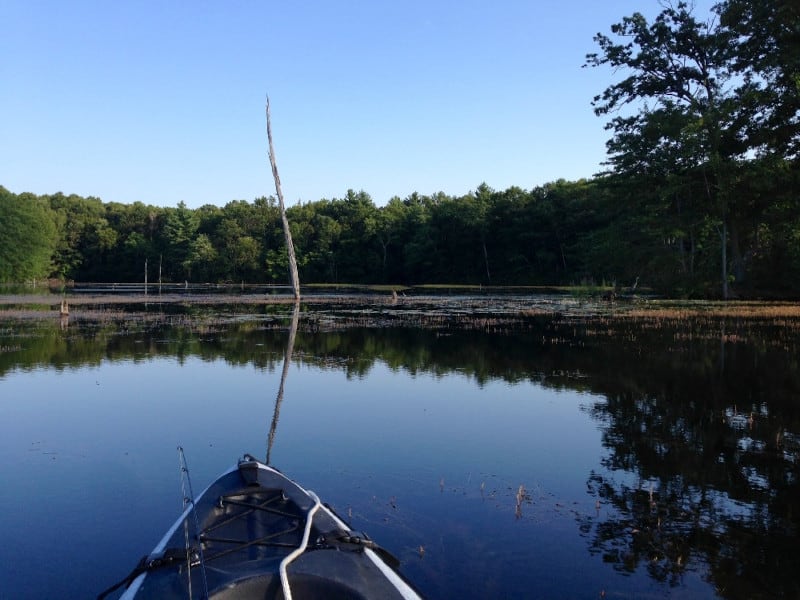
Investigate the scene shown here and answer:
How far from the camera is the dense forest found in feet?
102

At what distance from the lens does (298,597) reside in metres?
3.13

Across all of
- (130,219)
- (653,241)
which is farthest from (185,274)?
(653,241)

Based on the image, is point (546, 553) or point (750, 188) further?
point (750, 188)

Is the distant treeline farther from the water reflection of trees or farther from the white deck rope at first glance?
the white deck rope

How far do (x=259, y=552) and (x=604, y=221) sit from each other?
71050mm

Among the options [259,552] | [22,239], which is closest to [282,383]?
[259,552]

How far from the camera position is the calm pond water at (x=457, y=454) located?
4695 millimetres

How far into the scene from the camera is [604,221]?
69562 millimetres

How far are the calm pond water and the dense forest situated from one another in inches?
757

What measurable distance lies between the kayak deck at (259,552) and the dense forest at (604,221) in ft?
104

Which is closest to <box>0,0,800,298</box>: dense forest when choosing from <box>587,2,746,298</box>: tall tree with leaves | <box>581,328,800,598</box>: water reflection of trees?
<box>587,2,746,298</box>: tall tree with leaves

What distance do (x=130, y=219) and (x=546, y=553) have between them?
110 m

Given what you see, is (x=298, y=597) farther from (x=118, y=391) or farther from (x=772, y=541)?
(x=118, y=391)

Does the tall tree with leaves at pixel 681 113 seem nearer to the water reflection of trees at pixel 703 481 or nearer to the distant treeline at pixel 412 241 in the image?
the distant treeline at pixel 412 241
